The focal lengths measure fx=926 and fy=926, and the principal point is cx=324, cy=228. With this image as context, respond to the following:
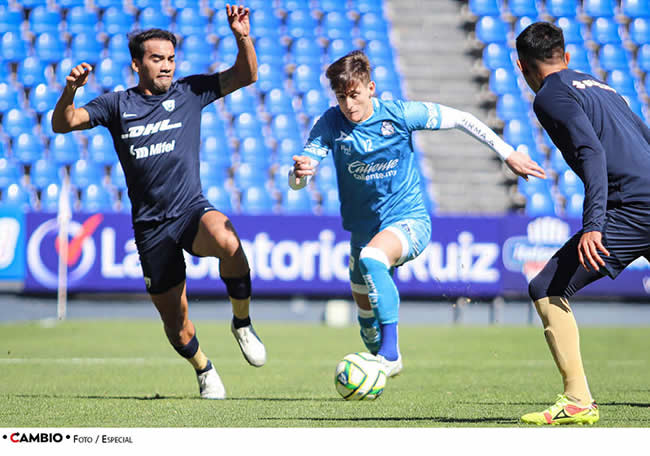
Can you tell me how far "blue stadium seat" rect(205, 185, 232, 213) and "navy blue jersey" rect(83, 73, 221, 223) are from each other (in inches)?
377

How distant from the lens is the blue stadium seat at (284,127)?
17672 mm

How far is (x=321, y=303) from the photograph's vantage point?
1555cm

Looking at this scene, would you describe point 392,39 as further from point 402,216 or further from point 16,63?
point 402,216

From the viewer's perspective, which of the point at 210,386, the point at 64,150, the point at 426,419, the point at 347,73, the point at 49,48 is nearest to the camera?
the point at 426,419

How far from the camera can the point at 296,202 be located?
16.8 meters

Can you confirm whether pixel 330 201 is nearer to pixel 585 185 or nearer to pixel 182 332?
pixel 182 332

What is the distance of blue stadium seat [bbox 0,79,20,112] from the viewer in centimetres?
1756

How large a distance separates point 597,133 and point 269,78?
1399 cm

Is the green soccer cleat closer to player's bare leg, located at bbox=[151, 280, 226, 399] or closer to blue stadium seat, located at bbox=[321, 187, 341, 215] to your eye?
player's bare leg, located at bbox=[151, 280, 226, 399]

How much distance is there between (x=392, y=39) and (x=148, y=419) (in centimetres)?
1566

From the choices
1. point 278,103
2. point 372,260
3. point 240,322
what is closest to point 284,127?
point 278,103

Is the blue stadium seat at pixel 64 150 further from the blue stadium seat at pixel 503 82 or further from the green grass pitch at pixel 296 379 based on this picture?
the blue stadium seat at pixel 503 82
